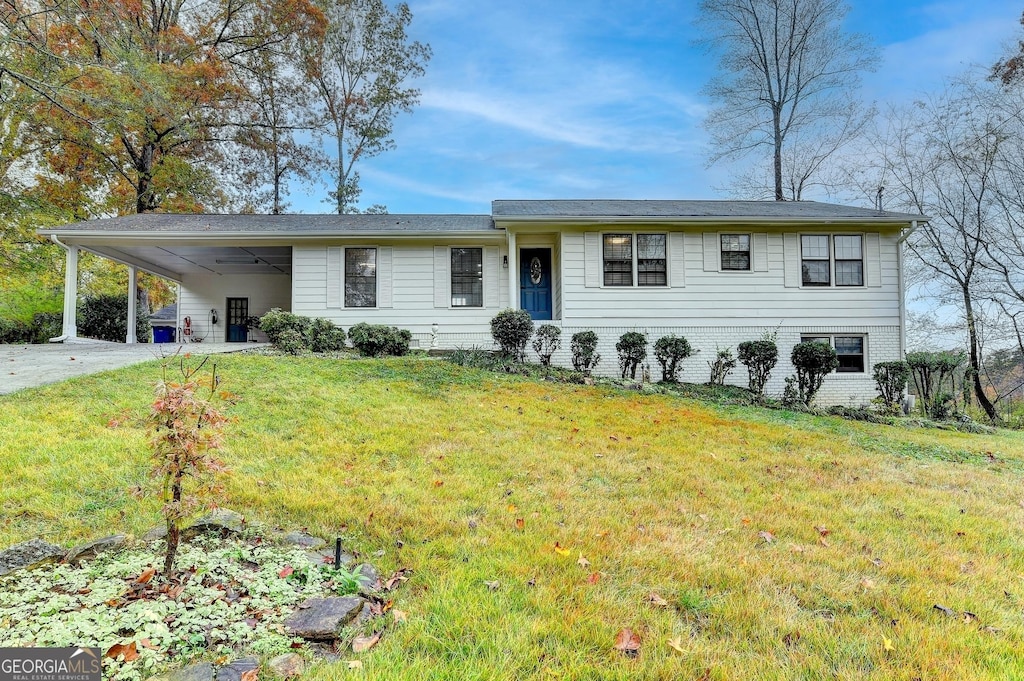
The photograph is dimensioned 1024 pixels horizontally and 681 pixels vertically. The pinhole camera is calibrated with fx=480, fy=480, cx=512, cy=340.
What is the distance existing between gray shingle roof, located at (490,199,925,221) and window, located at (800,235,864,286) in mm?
625

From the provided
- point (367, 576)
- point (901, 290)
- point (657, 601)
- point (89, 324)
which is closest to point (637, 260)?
point (901, 290)

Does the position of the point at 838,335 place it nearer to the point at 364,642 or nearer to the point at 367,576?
the point at 367,576

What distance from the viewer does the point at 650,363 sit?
11320 mm

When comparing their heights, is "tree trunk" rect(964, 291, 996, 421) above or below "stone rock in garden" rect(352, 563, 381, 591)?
above

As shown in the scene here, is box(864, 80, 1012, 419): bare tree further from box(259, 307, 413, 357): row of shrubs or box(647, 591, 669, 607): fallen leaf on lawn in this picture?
box(647, 591, 669, 607): fallen leaf on lawn

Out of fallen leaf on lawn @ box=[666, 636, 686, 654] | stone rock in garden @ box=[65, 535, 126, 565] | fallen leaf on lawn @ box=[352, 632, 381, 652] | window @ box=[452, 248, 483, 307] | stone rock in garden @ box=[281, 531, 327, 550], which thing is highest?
window @ box=[452, 248, 483, 307]

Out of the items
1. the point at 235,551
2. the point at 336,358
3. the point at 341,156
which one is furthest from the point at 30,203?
the point at 235,551

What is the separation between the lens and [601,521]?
318cm

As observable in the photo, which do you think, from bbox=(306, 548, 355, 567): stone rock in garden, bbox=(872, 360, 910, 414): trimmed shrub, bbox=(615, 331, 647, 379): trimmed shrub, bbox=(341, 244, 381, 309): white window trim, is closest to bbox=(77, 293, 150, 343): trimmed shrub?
→ bbox=(341, 244, 381, 309): white window trim

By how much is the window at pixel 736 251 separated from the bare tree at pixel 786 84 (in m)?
7.74

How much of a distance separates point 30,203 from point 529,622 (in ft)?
67.6

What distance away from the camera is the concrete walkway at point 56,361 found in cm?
675

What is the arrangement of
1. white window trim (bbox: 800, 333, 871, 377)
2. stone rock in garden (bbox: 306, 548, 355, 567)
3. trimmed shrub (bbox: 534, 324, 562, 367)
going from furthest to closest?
white window trim (bbox: 800, 333, 871, 377), trimmed shrub (bbox: 534, 324, 562, 367), stone rock in garden (bbox: 306, 548, 355, 567)

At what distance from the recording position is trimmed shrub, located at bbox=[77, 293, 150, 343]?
46.9 ft
